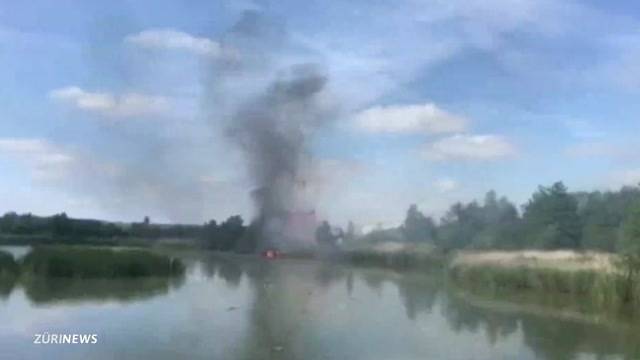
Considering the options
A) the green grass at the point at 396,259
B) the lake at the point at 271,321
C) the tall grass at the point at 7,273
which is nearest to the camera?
the lake at the point at 271,321

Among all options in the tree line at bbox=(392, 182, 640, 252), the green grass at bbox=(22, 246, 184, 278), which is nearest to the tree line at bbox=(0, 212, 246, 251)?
the green grass at bbox=(22, 246, 184, 278)

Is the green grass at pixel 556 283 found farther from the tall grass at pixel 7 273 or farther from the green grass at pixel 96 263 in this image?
the tall grass at pixel 7 273

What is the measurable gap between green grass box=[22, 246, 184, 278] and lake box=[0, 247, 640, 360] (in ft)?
0.58

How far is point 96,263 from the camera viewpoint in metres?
14.3

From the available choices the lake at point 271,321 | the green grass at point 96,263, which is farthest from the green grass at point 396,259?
the green grass at point 96,263

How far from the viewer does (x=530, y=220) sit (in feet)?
66.9

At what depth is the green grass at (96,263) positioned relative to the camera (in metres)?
13.5

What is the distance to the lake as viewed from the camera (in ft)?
30.7

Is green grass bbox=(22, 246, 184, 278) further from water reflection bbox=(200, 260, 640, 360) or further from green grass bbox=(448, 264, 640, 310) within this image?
green grass bbox=(448, 264, 640, 310)

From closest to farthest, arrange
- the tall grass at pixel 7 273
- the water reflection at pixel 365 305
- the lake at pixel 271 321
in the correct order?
1. the lake at pixel 271 321
2. the water reflection at pixel 365 305
3. the tall grass at pixel 7 273

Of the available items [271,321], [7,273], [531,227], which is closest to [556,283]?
[531,227]

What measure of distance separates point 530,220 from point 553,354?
32.2 ft

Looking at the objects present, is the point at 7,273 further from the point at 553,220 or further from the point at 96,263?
the point at 553,220

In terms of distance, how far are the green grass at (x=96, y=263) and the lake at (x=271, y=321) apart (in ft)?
0.58
